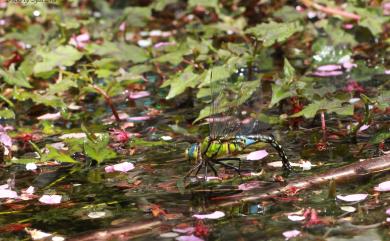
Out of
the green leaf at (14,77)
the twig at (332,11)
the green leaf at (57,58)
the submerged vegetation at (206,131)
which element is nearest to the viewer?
the submerged vegetation at (206,131)

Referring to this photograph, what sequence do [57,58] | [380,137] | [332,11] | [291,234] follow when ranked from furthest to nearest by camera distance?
1. [332,11]
2. [57,58]
3. [380,137]
4. [291,234]

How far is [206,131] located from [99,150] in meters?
0.66

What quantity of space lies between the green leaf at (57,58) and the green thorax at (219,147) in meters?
1.64

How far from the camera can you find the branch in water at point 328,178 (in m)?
2.78

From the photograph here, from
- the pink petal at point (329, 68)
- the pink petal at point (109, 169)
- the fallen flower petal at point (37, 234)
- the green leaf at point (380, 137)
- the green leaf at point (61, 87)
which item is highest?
the green leaf at point (61, 87)

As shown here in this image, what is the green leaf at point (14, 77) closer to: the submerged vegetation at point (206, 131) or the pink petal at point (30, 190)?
the submerged vegetation at point (206, 131)

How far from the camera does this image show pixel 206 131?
3746mm

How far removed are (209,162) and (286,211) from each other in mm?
453

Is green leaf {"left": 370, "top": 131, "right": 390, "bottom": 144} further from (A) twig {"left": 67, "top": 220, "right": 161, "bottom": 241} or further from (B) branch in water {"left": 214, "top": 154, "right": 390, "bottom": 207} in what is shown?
(A) twig {"left": 67, "top": 220, "right": 161, "bottom": 241}

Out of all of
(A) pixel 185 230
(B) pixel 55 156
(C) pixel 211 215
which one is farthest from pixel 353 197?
(B) pixel 55 156

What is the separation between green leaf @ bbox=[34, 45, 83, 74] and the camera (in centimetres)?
443

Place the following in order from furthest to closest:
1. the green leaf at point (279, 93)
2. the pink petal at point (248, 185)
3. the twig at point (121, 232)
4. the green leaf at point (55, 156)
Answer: the green leaf at point (279, 93)
the green leaf at point (55, 156)
the pink petal at point (248, 185)
the twig at point (121, 232)

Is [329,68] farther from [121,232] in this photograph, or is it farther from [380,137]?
[121,232]

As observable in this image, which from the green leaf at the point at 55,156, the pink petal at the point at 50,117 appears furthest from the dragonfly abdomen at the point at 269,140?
the pink petal at the point at 50,117
